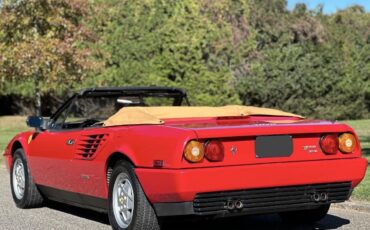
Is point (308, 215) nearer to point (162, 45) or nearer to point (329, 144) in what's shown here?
point (329, 144)

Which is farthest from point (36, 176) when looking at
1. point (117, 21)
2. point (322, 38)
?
point (322, 38)

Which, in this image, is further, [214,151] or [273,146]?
[273,146]

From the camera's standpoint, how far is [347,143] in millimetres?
6102

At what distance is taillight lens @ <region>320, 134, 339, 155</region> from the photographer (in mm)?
6000

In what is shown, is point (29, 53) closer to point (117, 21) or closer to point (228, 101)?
point (117, 21)

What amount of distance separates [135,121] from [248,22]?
3223cm

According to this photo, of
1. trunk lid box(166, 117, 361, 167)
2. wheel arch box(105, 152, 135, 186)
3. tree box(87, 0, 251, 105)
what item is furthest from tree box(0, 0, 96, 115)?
trunk lid box(166, 117, 361, 167)

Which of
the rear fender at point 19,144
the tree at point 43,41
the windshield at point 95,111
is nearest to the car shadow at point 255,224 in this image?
the windshield at point 95,111

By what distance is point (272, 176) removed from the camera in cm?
570

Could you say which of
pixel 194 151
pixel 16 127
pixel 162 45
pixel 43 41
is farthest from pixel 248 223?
pixel 162 45

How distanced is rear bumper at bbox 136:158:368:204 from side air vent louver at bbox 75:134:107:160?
81 centimetres

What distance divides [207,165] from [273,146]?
66 cm

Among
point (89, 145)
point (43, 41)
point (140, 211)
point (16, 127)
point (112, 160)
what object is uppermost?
point (43, 41)

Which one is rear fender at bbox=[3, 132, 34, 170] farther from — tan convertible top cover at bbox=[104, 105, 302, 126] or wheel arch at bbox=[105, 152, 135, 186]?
wheel arch at bbox=[105, 152, 135, 186]
